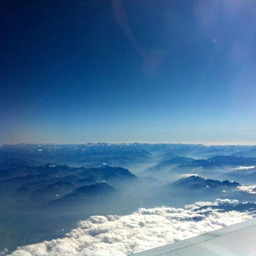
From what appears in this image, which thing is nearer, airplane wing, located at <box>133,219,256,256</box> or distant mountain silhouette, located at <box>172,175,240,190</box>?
airplane wing, located at <box>133,219,256,256</box>

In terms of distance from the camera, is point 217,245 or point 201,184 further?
point 201,184

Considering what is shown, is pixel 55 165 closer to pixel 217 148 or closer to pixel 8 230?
pixel 8 230

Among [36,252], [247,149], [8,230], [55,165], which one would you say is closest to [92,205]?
[8,230]

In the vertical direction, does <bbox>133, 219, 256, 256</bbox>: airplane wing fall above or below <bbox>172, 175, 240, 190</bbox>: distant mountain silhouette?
above

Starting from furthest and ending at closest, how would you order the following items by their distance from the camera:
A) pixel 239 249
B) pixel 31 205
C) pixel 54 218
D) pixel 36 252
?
pixel 31 205 → pixel 54 218 → pixel 36 252 → pixel 239 249

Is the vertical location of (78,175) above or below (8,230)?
above

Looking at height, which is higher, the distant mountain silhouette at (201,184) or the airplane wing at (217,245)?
the airplane wing at (217,245)

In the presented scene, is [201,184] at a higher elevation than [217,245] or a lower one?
lower

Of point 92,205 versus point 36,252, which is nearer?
point 36,252
